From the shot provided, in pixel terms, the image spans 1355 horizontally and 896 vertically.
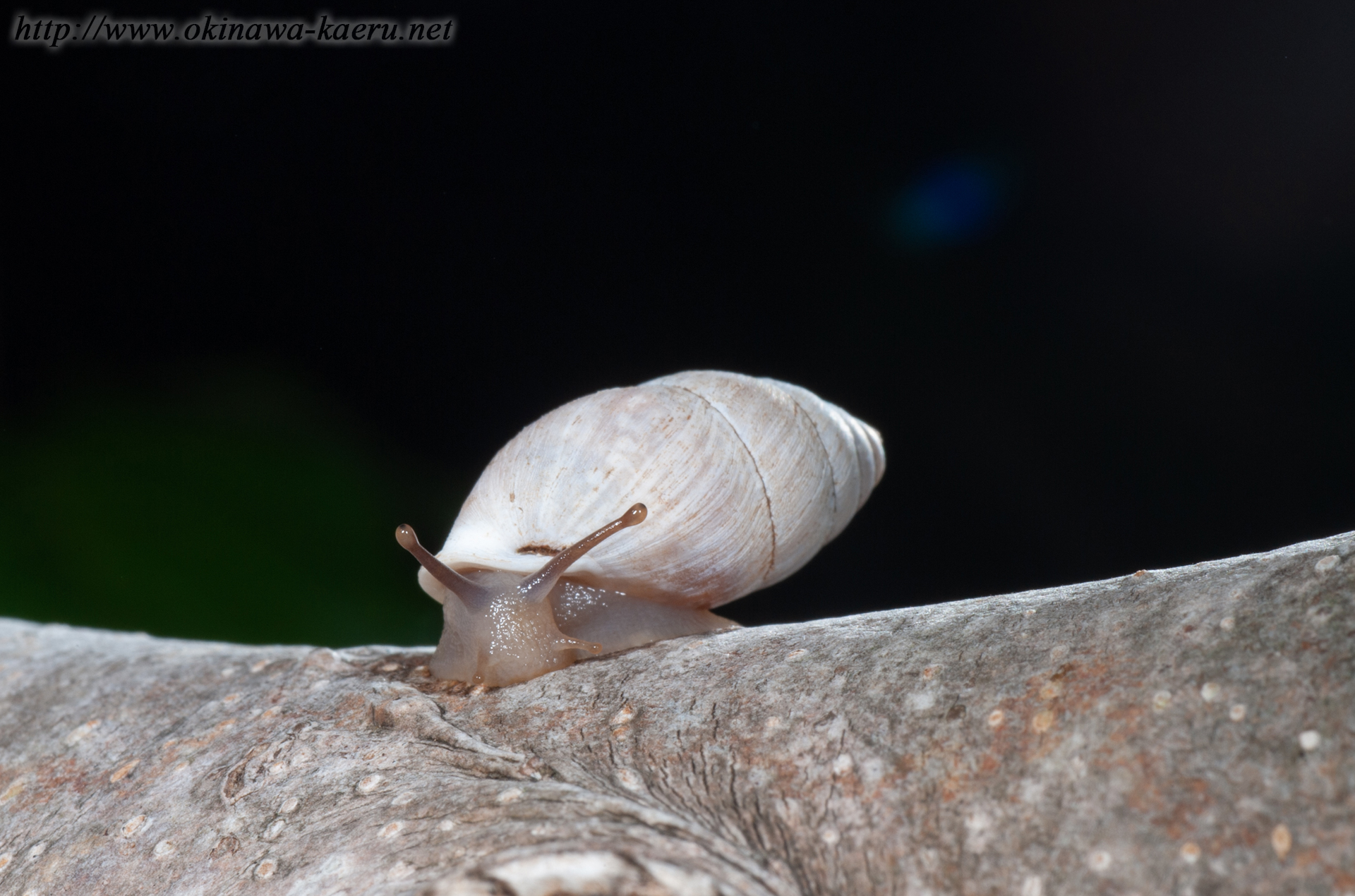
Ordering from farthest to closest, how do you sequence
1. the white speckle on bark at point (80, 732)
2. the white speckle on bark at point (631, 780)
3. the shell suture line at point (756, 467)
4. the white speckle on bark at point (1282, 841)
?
the shell suture line at point (756, 467), the white speckle on bark at point (80, 732), the white speckle on bark at point (631, 780), the white speckle on bark at point (1282, 841)

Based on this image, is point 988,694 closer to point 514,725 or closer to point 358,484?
point 514,725

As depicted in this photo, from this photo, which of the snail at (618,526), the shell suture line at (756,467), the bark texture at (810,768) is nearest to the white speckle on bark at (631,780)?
the bark texture at (810,768)

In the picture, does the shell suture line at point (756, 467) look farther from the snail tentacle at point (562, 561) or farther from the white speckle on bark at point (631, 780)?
the white speckle on bark at point (631, 780)

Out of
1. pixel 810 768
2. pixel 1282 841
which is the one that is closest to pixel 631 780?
pixel 810 768

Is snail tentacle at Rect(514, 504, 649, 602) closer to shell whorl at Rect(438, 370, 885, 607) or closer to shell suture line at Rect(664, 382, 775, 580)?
shell whorl at Rect(438, 370, 885, 607)

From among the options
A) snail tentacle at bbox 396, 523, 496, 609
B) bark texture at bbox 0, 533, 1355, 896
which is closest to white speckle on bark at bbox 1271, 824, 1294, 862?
bark texture at bbox 0, 533, 1355, 896
